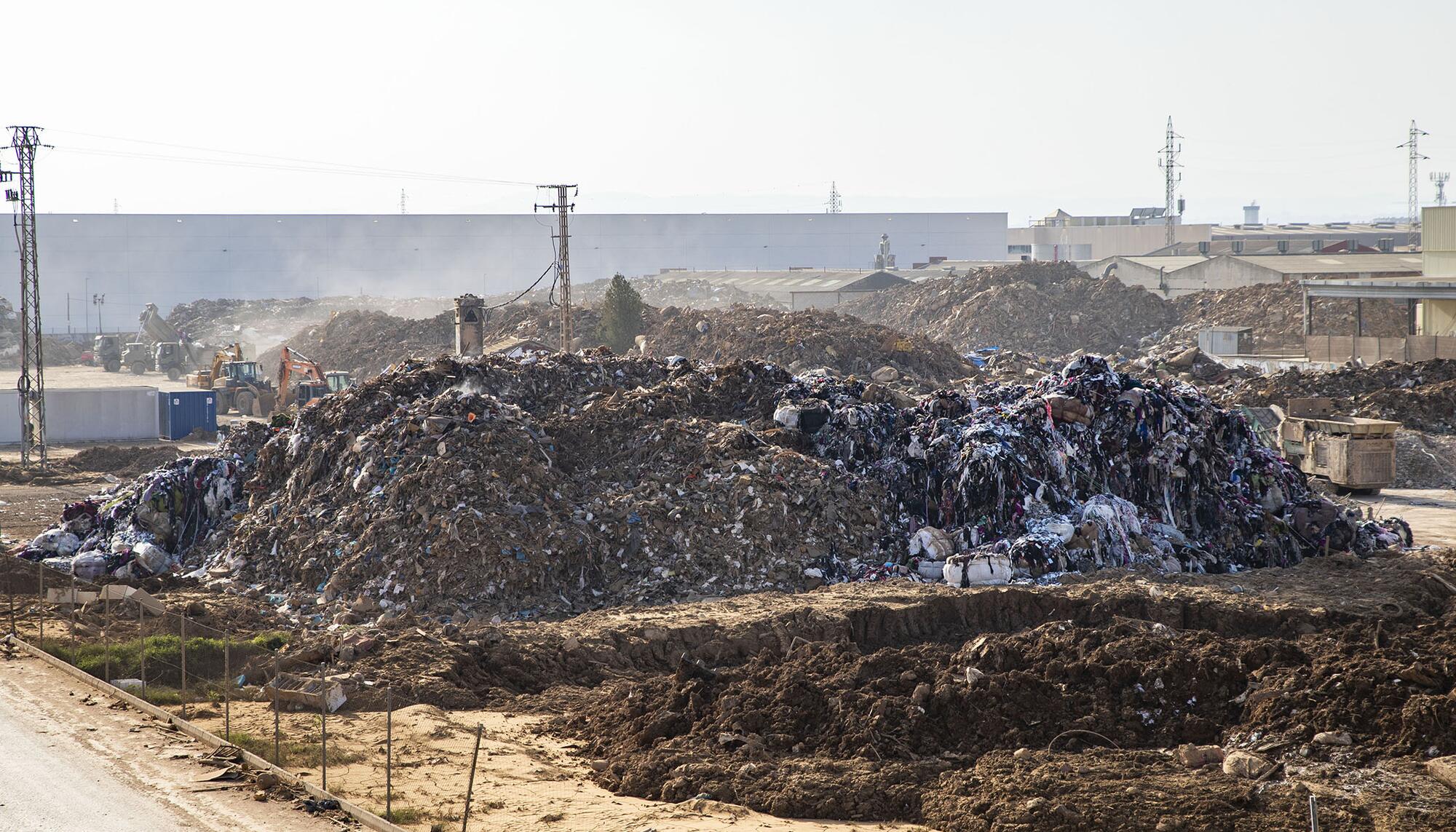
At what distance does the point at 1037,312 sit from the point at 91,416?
111ft

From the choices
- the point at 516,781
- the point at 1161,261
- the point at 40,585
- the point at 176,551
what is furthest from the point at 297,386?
the point at 1161,261

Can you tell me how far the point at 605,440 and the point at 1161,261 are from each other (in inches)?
2048

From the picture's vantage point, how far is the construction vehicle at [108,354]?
2157 inches

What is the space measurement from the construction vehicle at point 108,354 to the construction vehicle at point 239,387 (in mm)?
14812

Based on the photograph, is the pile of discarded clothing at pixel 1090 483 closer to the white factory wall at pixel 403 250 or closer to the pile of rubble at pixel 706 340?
the pile of rubble at pixel 706 340

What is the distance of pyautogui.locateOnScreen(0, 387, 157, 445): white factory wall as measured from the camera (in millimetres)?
33750

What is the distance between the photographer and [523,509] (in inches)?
649

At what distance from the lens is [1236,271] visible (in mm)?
56875

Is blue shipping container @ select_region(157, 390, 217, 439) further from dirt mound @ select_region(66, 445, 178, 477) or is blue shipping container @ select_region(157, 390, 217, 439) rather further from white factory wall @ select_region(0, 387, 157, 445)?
dirt mound @ select_region(66, 445, 178, 477)

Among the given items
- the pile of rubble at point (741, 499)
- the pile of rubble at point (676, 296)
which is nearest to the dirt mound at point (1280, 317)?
the pile of rubble at point (676, 296)

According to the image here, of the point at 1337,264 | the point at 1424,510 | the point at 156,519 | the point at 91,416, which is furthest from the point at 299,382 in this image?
the point at 1337,264

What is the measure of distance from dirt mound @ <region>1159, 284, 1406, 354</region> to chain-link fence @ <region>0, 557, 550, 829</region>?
3609cm

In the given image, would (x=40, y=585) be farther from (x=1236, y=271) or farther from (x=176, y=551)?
(x=1236, y=271)

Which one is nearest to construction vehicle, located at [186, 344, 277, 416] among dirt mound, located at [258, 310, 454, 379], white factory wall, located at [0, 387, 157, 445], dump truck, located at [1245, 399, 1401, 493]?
white factory wall, located at [0, 387, 157, 445]
